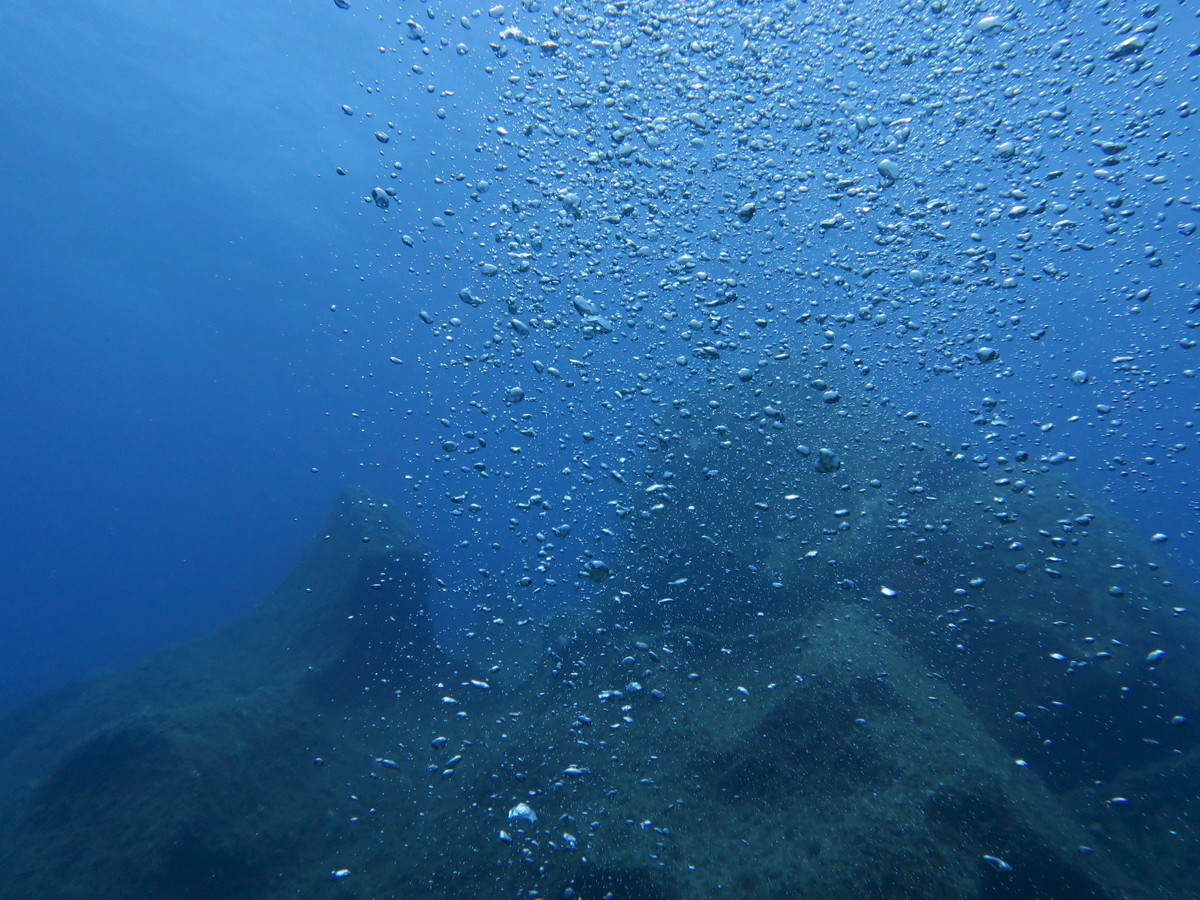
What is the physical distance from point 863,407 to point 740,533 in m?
6.31

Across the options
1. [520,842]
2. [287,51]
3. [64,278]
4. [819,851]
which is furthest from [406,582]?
[64,278]

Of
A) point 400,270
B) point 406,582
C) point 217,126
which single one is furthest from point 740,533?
point 400,270

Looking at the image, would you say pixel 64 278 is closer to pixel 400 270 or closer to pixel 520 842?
pixel 400 270

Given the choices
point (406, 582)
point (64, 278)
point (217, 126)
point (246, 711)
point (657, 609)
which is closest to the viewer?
point (246, 711)

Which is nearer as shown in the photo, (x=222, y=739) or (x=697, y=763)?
(x=697, y=763)

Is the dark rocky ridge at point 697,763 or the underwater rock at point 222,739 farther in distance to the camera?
the underwater rock at point 222,739

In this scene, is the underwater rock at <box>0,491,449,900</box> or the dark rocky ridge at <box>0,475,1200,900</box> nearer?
the dark rocky ridge at <box>0,475,1200,900</box>

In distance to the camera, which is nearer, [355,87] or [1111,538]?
[1111,538]

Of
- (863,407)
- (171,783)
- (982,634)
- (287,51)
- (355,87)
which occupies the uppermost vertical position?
(355,87)

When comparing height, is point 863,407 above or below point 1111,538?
above

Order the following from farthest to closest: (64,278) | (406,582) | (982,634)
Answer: (64,278), (406,582), (982,634)

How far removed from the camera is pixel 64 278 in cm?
5169

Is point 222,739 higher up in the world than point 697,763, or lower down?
lower down

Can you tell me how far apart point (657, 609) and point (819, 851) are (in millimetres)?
6591
